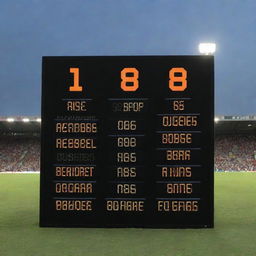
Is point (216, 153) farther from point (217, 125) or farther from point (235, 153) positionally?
point (217, 125)

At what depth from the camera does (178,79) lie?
330 inches

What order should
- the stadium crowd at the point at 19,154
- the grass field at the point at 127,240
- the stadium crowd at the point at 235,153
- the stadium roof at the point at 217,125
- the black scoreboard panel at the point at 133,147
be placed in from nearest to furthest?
the grass field at the point at 127,240 → the black scoreboard panel at the point at 133,147 → the stadium roof at the point at 217,125 → the stadium crowd at the point at 235,153 → the stadium crowd at the point at 19,154

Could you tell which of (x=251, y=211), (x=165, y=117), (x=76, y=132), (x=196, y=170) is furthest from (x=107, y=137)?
(x=251, y=211)

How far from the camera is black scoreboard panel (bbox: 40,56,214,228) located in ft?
27.0

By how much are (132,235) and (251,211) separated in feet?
15.7

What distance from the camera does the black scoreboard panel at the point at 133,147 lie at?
27.0ft

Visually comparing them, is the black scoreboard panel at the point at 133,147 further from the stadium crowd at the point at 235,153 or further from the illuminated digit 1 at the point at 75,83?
the stadium crowd at the point at 235,153

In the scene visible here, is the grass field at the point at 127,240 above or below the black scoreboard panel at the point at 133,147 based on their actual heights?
below

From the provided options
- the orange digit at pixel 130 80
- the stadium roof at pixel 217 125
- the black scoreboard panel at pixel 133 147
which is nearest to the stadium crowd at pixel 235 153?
the stadium roof at pixel 217 125

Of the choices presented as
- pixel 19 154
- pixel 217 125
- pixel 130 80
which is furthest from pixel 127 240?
pixel 19 154

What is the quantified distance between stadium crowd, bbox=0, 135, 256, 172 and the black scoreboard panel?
3672 cm

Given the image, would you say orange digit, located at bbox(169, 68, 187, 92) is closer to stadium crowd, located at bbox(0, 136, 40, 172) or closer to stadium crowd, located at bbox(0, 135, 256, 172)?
stadium crowd, located at bbox(0, 135, 256, 172)

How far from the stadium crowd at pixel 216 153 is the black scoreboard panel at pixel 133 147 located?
36719 millimetres

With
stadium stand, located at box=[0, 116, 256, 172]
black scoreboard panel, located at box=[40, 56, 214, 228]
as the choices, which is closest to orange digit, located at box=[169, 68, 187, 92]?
black scoreboard panel, located at box=[40, 56, 214, 228]
